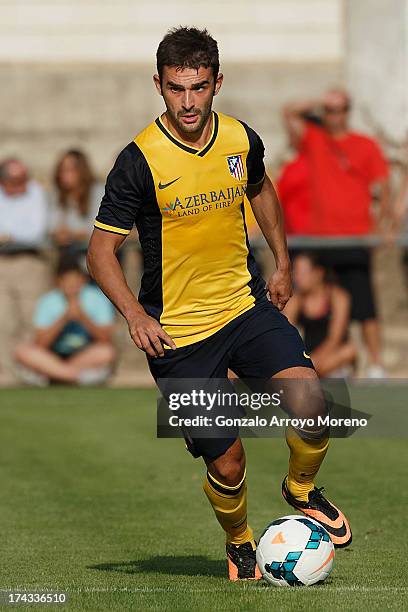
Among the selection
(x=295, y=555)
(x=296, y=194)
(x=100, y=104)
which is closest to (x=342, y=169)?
(x=296, y=194)

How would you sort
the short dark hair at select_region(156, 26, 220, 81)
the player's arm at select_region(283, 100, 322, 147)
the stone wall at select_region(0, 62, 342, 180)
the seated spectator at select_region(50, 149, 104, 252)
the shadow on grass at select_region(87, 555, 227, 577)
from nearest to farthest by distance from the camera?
the short dark hair at select_region(156, 26, 220, 81) → the shadow on grass at select_region(87, 555, 227, 577) → the seated spectator at select_region(50, 149, 104, 252) → the player's arm at select_region(283, 100, 322, 147) → the stone wall at select_region(0, 62, 342, 180)

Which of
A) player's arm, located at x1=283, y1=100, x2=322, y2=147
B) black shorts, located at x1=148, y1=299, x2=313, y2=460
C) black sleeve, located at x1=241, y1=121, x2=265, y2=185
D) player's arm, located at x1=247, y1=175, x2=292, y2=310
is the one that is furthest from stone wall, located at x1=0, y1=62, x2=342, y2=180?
black shorts, located at x1=148, y1=299, x2=313, y2=460

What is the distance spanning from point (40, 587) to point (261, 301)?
1750mm

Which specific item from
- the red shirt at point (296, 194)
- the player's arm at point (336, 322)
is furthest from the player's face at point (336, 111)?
the player's arm at point (336, 322)

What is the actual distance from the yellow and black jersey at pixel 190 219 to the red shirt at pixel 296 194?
8.82m

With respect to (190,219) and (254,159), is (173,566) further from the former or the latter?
(254,159)

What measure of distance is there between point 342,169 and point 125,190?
9.30m

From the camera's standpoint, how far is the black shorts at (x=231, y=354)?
7.08 metres

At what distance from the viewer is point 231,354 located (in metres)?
7.19

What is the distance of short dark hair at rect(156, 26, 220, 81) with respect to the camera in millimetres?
6879

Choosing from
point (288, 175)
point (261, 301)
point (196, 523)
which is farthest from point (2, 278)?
point (261, 301)

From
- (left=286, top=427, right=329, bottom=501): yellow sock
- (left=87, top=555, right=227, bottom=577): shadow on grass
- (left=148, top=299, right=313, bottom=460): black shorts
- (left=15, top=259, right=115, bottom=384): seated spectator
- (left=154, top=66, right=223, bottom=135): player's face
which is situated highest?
(left=154, top=66, right=223, bottom=135): player's face

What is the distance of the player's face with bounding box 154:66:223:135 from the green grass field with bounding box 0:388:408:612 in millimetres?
2137

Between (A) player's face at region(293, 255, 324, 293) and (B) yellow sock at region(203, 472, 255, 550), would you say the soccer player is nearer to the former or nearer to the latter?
(B) yellow sock at region(203, 472, 255, 550)
